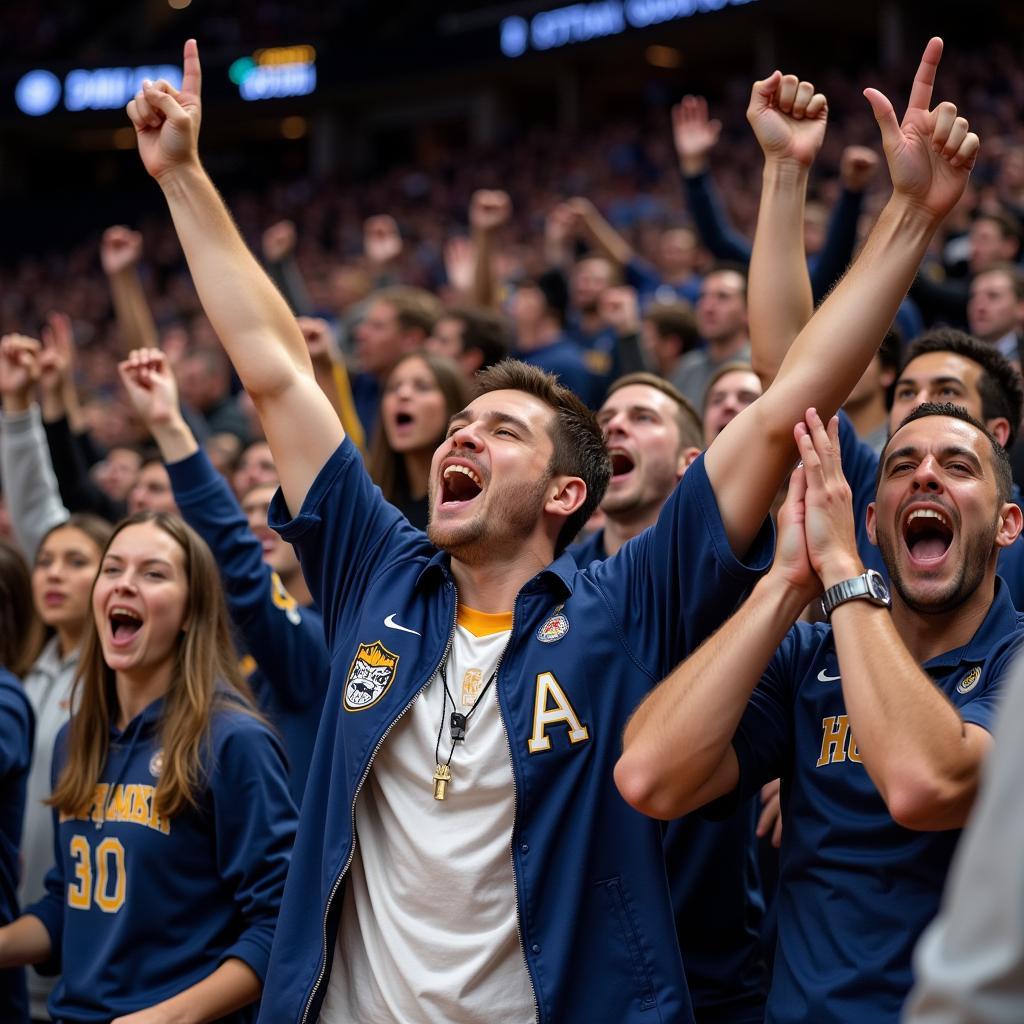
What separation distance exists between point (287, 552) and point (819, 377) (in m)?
2.25

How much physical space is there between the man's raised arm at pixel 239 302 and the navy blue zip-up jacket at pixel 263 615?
77cm

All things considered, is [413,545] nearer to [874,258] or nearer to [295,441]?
[295,441]

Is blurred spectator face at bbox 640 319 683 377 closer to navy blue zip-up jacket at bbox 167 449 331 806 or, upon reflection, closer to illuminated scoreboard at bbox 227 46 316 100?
navy blue zip-up jacket at bbox 167 449 331 806

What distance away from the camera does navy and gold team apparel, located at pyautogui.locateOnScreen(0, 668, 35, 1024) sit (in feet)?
11.2

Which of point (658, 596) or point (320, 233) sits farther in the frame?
point (320, 233)

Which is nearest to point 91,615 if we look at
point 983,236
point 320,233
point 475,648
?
point 475,648

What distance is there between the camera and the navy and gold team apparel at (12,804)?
134 inches

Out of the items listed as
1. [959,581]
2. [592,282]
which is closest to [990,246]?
[592,282]

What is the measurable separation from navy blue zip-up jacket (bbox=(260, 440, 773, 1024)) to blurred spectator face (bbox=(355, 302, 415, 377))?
9.96 feet

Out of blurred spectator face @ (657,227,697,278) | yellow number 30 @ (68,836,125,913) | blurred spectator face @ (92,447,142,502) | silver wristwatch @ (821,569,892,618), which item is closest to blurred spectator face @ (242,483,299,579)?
yellow number 30 @ (68,836,125,913)

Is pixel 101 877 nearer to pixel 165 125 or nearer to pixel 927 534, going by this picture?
pixel 165 125

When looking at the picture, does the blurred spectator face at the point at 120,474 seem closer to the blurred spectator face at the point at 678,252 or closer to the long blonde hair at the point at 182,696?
the long blonde hair at the point at 182,696

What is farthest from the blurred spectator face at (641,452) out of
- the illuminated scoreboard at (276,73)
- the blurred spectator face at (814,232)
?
the illuminated scoreboard at (276,73)

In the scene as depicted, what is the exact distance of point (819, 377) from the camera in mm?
2244
